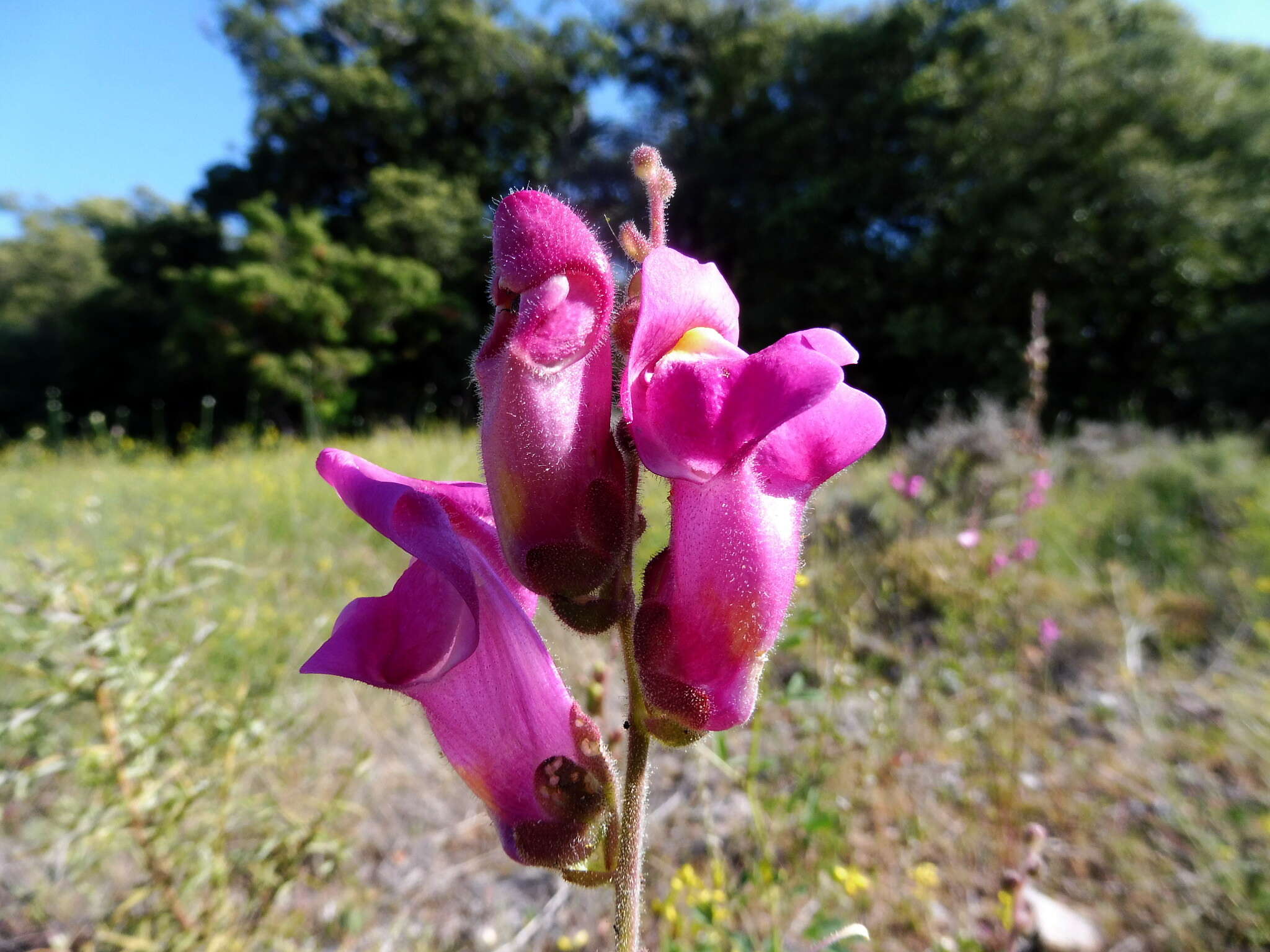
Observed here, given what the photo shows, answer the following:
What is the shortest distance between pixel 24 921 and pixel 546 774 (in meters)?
1.98

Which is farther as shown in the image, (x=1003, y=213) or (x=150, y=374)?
(x=150, y=374)

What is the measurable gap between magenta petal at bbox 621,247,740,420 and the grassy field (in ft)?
2.13

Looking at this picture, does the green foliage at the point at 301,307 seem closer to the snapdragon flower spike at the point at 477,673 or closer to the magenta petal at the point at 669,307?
the snapdragon flower spike at the point at 477,673

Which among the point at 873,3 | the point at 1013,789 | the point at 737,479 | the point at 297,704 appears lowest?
the point at 1013,789

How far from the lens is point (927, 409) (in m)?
11.9

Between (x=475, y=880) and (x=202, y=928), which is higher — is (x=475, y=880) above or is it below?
below

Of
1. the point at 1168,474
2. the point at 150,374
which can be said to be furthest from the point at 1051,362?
the point at 150,374

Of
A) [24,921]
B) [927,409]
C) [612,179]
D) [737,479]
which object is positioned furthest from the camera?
[612,179]

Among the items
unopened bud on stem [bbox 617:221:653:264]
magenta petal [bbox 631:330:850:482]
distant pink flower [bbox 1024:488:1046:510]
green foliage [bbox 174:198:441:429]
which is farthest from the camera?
green foliage [bbox 174:198:441:429]

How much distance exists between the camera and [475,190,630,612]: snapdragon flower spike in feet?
2.01

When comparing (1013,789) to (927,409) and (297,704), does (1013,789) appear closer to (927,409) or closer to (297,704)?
(297,704)

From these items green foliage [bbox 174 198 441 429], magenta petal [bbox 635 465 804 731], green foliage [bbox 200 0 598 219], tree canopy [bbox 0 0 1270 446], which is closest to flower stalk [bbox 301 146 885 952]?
magenta petal [bbox 635 465 804 731]

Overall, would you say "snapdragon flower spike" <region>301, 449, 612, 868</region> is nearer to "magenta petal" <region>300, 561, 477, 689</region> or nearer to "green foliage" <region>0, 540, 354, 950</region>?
"magenta petal" <region>300, 561, 477, 689</region>

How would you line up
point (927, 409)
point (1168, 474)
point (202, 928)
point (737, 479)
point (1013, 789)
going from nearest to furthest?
point (737, 479) < point (202, 928) < point (1013, 789) < point (1168, 474) < point (927, 409)
